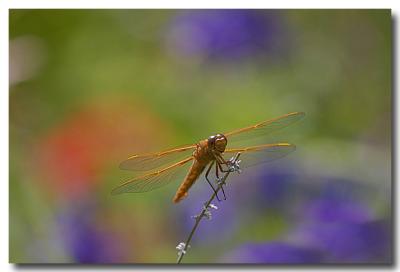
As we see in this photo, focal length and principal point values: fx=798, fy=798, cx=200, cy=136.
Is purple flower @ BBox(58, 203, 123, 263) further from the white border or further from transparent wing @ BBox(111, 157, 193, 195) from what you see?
transparent wing @ BBox(111, 157, 193, 195)

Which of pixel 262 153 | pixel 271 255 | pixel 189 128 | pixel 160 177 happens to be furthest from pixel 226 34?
pixel 271 255

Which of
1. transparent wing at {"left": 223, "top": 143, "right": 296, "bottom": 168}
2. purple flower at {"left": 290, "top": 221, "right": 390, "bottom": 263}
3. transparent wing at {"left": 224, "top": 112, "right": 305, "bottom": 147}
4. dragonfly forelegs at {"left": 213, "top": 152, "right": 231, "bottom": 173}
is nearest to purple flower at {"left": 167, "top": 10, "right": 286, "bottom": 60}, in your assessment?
transparent wing at {"left": 224, "top": 112, "right": 305, "bottom": 147}

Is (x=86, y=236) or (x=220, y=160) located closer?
(x=220, y=160)

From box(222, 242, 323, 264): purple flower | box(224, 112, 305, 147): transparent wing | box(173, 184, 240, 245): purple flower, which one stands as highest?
box(224, 112, 305, 147): transparent wing

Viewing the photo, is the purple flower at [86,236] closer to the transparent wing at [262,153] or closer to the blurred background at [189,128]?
the blurred background at [189,128]

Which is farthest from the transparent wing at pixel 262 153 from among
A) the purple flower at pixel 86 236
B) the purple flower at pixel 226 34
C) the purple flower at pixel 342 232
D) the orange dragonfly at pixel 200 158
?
the purple flower at pixel 86 236

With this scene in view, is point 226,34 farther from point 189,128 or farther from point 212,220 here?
point 212,220
